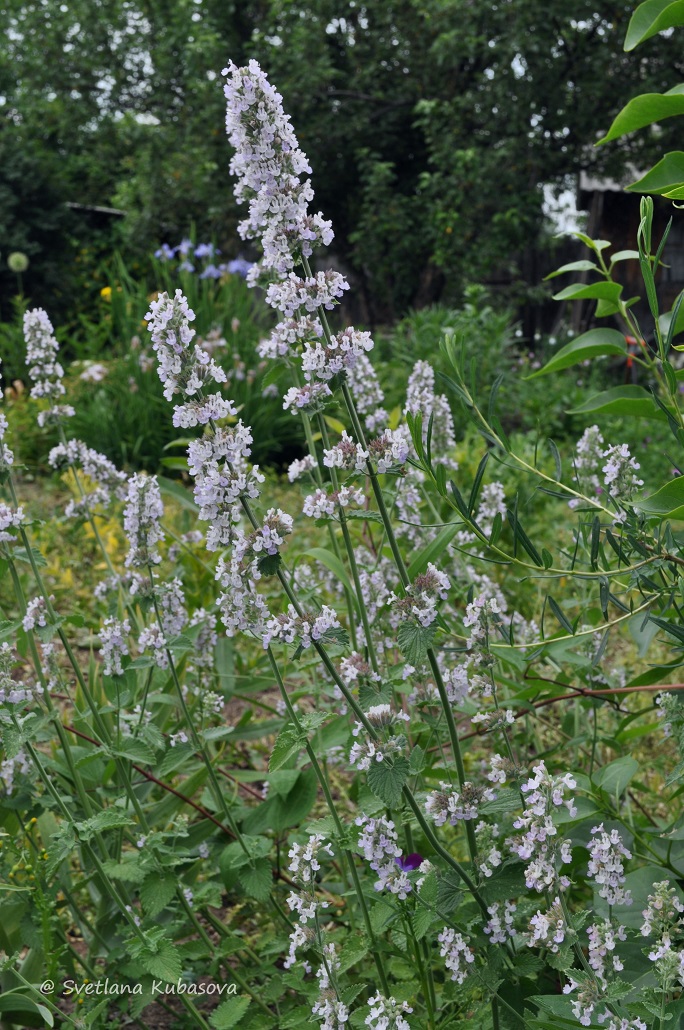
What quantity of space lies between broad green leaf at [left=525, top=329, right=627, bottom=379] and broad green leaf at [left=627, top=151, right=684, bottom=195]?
0.24m

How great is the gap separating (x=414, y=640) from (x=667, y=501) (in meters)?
0.36

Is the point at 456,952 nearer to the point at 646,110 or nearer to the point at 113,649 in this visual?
the point at 113,649

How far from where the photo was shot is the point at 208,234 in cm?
1184

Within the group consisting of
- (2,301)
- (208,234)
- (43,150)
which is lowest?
(2,301)

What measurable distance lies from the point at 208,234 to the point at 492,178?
3787 millimetres

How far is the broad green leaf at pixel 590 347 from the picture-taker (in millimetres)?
1415

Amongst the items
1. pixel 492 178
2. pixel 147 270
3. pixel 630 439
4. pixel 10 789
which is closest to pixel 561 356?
pixel 10 789

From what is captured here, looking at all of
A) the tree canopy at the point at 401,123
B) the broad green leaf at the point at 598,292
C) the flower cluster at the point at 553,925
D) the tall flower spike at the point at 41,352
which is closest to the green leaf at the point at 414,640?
the flower cluster at the point at 553,925

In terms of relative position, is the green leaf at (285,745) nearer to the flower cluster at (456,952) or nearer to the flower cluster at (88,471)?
the flower cluster at (456,952)

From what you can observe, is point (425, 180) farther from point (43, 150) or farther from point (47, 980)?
point (47, 980)

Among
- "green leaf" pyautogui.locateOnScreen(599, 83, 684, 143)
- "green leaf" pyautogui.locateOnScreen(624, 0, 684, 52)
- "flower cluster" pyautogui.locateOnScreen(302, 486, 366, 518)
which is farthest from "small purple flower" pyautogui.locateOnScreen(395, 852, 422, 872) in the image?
"green leaf" pyautogui.locateOnScreen(624, 0, 684, 52)

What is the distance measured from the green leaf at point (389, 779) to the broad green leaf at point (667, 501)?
438 millimetres

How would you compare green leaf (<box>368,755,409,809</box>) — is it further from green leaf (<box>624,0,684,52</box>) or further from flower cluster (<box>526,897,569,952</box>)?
green leaf (<box>624,0,684,52</box>)

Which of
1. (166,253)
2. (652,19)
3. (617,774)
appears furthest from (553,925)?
(166,253)
